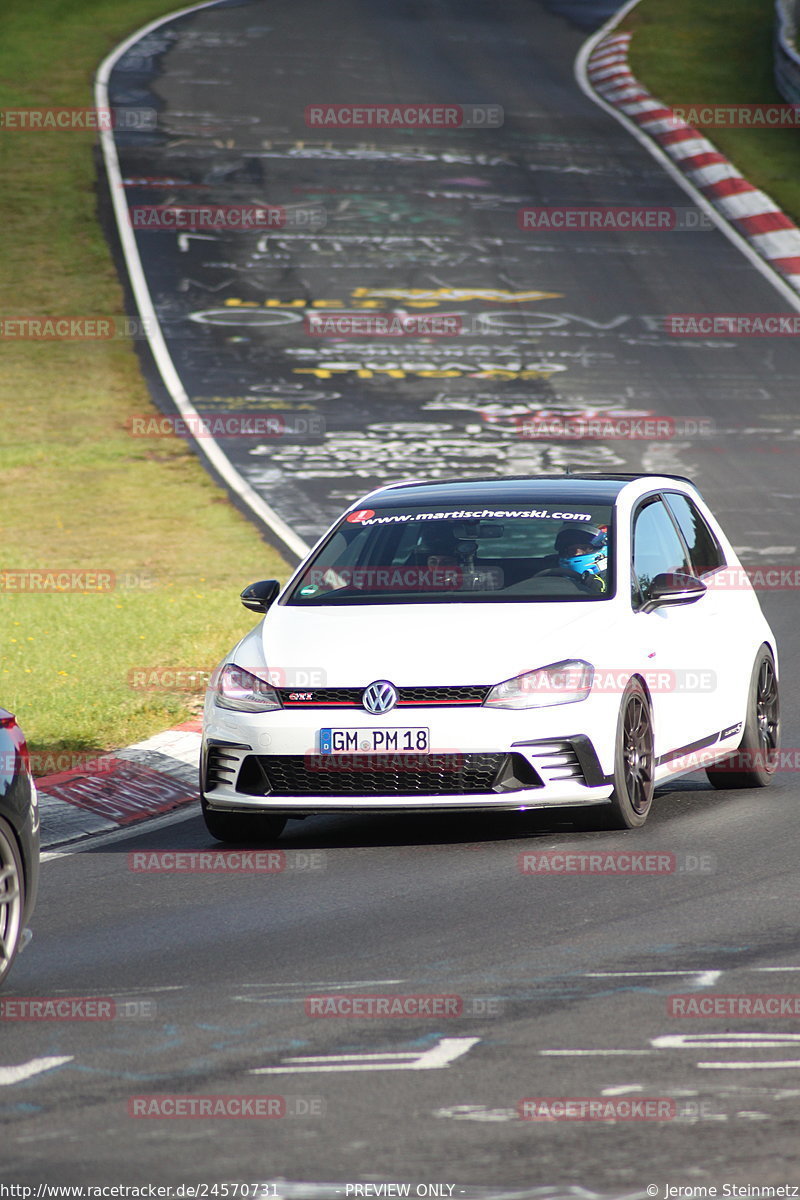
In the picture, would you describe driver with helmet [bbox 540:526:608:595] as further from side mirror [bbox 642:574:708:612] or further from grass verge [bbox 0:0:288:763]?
grass verge [bbox 0:0:288:763]

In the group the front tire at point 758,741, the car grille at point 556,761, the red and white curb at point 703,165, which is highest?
the car grille at point 556,761

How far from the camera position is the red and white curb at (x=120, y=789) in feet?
30.6

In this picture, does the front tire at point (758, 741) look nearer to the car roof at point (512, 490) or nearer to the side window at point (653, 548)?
the side window at point (653, 548)

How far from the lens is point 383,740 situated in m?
8.50

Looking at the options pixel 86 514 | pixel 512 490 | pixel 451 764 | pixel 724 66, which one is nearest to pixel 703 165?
pixel 724 66

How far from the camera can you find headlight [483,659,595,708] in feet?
28.1

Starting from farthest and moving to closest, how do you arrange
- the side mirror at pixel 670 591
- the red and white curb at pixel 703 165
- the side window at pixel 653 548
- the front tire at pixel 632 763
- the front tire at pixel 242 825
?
the red and white curb at pixel 703 165 → the side window at pixel 653 548 → the side mirror at pixel 670 591 → the front tire at pixel 242 825 → the front tire at pixel 632 763

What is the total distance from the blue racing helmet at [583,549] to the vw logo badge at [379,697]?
4.56ft

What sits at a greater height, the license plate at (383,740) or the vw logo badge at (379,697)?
the vw logo badge at (379,697)

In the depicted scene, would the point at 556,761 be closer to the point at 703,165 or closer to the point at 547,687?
the point at 547,687

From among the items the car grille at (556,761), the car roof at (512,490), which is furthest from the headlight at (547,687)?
the car roof at (512,490)

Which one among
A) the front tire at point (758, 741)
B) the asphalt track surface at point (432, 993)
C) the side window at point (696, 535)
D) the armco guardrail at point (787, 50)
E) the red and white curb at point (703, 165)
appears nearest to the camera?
the asphalt track surface at point (432, 993)

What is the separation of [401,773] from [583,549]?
1756mm

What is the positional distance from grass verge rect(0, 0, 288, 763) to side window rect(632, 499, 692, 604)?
117 inches
